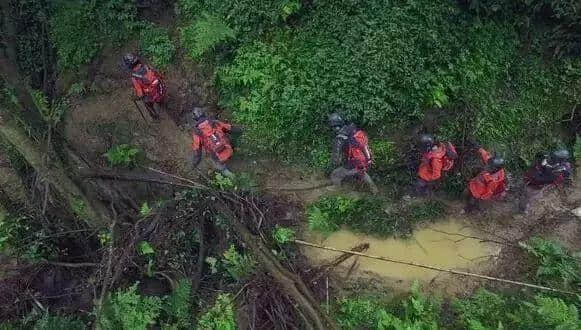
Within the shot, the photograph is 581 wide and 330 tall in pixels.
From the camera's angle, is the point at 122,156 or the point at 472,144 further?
the point at 122,156

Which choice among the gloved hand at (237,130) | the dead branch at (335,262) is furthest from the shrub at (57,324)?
the gloved hand at (237,130)

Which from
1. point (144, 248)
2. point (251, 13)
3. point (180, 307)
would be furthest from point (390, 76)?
point (180, 307)

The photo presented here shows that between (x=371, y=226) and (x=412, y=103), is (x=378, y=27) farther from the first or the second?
(x=371, y=226)

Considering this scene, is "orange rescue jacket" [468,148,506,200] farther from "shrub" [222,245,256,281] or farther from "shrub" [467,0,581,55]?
"shrub" [222,245,256,281]

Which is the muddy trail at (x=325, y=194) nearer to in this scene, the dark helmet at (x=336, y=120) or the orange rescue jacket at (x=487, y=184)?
the orange rescue jacket at (x=487, y=184)

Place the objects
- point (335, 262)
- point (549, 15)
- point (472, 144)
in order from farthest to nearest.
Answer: point (472, 144) → point (549, 15) → point (335, 262)

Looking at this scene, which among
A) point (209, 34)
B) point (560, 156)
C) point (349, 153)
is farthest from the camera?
point (209, 34)

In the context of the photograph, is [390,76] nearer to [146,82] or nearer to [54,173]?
[146,82]
